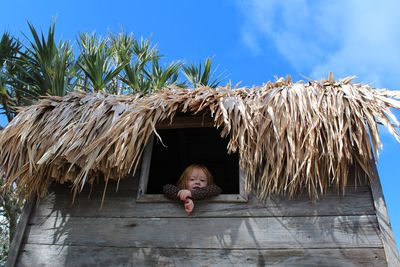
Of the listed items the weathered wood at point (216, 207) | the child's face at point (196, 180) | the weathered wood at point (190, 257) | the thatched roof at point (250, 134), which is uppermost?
the thatched roof at point (250, 134)

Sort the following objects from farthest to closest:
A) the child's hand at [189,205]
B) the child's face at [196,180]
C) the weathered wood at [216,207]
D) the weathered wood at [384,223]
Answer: the child's face at [196,180]
the child's hand at [189,205]
the weathered wood at [216,207]
the weathered wood at [384,223]

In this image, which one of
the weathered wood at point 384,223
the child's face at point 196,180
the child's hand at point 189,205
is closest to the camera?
the weathered wood at point 384,223

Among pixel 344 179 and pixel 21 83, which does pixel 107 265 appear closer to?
pixel 344 179

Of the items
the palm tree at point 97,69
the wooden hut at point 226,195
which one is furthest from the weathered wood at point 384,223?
the palm tree at point 97,69

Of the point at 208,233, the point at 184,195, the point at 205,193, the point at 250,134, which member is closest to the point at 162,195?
the point at 184,195

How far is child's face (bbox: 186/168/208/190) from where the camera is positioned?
3430 mm

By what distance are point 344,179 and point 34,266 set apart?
249cm

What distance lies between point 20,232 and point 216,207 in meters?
1.65

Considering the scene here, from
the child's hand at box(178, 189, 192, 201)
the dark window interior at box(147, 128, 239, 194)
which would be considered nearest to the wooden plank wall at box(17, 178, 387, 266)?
the child's hand at box(178, 189, 192, 201)

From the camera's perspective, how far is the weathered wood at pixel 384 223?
2.61m

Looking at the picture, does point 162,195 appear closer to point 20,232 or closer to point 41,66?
point 20,232

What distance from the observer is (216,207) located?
3041 mm

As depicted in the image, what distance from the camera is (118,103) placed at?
10.8 feet

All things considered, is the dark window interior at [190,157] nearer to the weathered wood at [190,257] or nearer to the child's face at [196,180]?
the child's face at [196,180]
